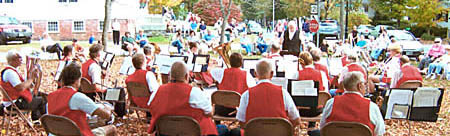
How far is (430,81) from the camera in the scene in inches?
496

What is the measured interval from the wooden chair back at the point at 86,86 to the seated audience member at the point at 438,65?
998 cm

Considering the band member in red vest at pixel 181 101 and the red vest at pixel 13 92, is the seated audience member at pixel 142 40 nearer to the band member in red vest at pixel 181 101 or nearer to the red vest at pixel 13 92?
the red vest at pixel 13 92

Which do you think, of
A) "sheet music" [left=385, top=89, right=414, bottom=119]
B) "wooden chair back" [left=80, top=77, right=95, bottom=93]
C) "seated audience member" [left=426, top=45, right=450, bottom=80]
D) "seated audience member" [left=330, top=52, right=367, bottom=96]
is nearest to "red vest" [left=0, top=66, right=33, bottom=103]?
"wooden chair back" [left=80, top=77, right=95, bottom=93]

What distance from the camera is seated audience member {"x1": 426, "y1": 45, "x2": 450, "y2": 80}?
12.5 meters

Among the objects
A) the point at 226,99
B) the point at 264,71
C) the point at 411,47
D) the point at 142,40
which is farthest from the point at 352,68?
the point at 411,47

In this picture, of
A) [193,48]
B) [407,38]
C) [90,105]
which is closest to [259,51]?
A: [407,38]

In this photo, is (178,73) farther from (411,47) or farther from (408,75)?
(411,47)

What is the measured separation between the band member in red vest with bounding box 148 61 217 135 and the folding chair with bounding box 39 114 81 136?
0.74 metres

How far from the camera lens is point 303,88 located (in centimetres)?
501

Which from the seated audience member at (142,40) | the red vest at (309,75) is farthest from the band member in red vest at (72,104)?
the seated audience member at (142,40)

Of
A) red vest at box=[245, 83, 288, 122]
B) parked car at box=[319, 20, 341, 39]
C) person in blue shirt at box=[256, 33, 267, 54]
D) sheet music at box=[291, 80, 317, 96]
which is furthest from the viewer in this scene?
parked car at box=[319, 20, 341, 39]

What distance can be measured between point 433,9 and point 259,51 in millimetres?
17331

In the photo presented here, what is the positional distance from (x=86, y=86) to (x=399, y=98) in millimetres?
4455

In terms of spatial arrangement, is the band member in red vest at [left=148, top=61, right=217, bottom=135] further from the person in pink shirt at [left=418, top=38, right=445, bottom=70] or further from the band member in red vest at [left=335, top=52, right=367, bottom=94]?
the person in pink shirt at [left=418, top=38, right=445, bottom=70]
